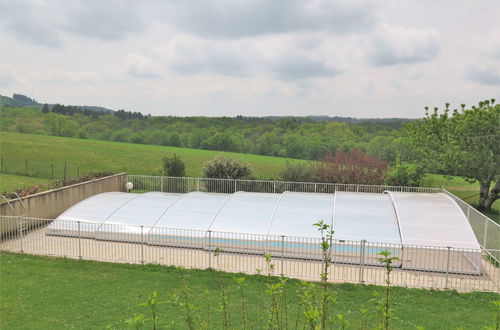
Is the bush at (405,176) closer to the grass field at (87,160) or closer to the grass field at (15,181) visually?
the grass field at (87,160)

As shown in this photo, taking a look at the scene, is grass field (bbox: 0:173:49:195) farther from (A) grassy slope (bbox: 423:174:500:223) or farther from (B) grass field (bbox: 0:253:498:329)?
(A) grassy slope (bbox: 423:174:500:223)

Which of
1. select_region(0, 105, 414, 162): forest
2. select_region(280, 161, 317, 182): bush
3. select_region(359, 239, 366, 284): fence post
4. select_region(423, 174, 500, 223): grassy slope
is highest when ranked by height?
select_region(0, 105, 414, 162): forest

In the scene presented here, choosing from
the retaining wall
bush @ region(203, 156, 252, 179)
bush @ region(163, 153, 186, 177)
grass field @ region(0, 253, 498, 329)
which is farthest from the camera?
bush @ region(163, 153, 186, 177)

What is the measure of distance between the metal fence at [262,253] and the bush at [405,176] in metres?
13.5

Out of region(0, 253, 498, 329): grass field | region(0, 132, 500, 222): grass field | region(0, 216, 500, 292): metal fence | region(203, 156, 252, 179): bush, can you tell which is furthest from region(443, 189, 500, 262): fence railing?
region(0, 132, 500, 222): grass field

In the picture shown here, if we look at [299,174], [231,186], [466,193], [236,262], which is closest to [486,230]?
[236,262]

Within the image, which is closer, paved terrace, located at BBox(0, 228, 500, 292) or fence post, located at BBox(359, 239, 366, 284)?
fence post, located at BBox(359, 239, 366, 284)

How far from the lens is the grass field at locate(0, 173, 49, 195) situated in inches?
1144

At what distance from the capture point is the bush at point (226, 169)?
2769 centimetres

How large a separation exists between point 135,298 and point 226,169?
17.4m

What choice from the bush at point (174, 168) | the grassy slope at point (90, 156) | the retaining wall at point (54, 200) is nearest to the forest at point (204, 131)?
the grassy slope at point (90, 156)

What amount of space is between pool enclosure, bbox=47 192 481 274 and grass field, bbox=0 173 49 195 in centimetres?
1363

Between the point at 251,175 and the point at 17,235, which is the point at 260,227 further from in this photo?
the point at 251,175

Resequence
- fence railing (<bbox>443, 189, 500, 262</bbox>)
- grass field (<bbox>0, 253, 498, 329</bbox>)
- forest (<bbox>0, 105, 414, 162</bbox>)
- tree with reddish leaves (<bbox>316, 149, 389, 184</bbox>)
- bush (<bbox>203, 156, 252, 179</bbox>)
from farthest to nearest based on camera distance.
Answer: forest (<bbox>0, 105, 414, 162</bbox>) < tree with reddish leaves (<bbox>316, 149, 389, 184</bbox>) < bush (<bbox>203, 156, 252, 179</bbox>) < fence railing (<bbox>443, 189, 500, 262</bbox>) < grass field (<bbox>0, 253, 498, 329</bbox>)
